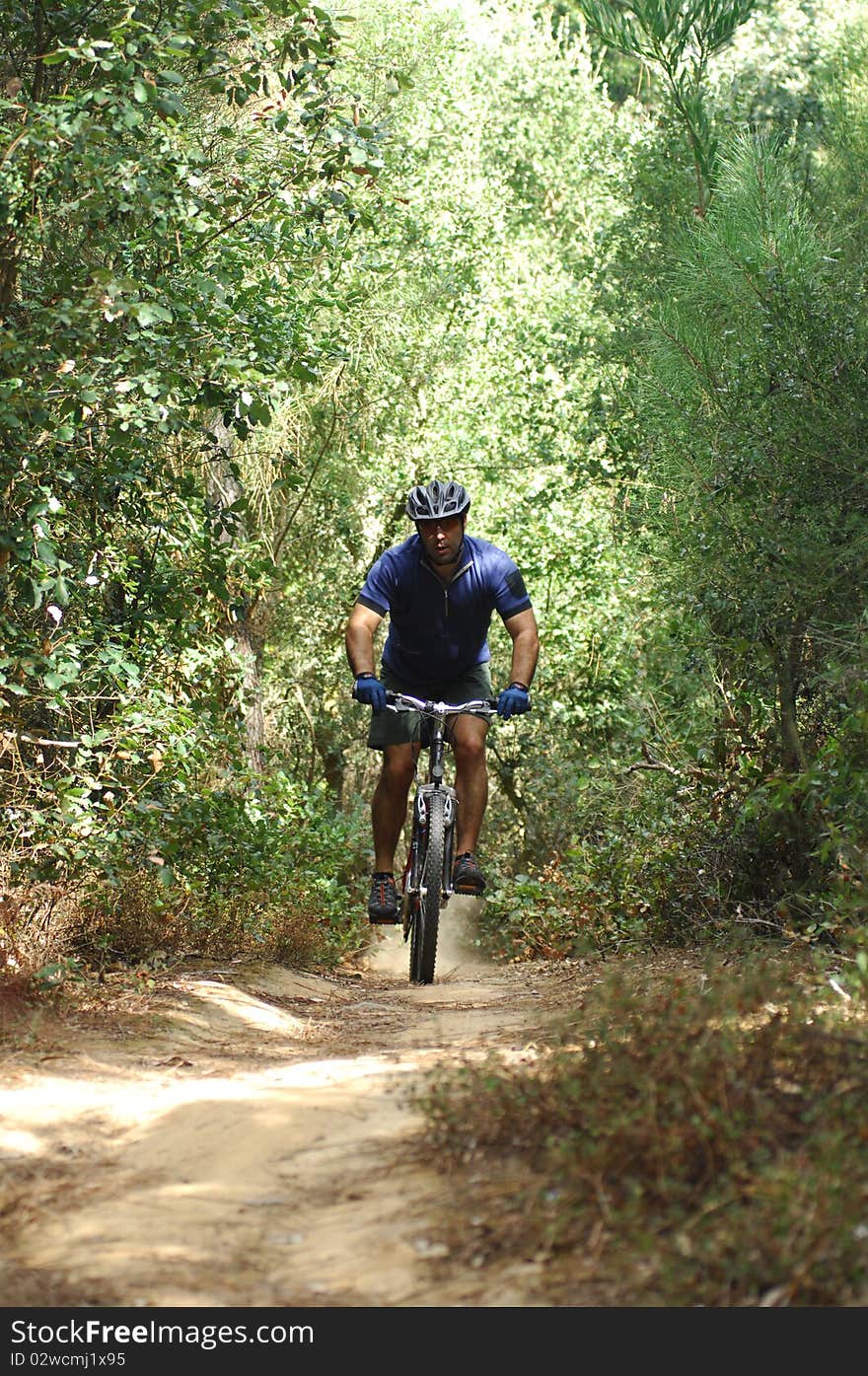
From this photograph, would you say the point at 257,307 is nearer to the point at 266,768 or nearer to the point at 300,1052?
the point at 300,1052

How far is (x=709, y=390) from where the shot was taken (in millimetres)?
7828

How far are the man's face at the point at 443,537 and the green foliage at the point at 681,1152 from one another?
3449mm

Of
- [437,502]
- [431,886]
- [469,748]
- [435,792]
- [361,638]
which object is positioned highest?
[437,502]

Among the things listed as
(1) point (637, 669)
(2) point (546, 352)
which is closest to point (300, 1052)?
(1) point (637, 669)

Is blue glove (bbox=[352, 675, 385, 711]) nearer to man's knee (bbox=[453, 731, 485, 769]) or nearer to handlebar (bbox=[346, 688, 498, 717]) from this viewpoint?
handlebar (bbox=[346, 688, 498, 717])

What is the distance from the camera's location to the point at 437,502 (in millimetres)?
7230

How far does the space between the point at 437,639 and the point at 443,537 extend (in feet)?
1.86

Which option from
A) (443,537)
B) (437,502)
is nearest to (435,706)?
(443,537)

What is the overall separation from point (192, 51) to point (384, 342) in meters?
8.80

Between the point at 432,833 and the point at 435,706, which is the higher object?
the point at 435,706

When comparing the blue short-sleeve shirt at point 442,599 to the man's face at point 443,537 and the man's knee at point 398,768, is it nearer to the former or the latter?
the man's face at point 443,537

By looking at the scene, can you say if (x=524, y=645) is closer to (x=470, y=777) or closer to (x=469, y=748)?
(x=469, y=748)

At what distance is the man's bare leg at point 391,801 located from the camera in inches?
295

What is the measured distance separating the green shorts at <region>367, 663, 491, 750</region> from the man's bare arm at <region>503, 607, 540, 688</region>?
0.23 m
